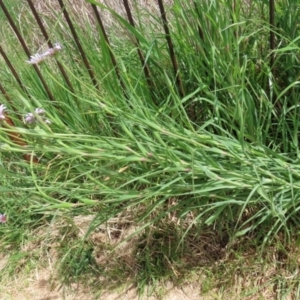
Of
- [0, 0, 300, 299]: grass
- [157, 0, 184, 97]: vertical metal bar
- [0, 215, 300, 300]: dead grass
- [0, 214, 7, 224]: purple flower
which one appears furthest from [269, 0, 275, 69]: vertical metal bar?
[0, 214, 7, 224]: purple flower

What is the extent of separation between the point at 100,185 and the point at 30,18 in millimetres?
2087

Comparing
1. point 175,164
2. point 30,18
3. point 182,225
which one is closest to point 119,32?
point 30,18

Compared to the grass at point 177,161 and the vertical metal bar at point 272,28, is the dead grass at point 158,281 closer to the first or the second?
the grass at point 177,161

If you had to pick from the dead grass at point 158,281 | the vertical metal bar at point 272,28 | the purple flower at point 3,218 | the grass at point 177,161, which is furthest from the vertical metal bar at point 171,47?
the purple flower at point 3,218

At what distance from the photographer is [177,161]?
1276 millimetres

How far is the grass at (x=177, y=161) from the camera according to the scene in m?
1.30

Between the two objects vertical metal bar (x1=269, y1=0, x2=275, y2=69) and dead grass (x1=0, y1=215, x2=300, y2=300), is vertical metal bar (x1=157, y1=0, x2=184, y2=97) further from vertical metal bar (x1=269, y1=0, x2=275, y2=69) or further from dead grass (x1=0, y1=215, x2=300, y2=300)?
dead grass (x1=0, y1=215, x2=300, y2=300)

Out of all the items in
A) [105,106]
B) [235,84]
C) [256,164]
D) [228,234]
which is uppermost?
[105,106]

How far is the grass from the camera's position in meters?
1.30

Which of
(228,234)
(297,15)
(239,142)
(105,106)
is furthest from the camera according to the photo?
(228,234)

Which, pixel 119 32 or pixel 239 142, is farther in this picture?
pixel 119 32

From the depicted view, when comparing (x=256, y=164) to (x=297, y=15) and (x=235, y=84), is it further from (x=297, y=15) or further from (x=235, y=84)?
(x=297, y=15)

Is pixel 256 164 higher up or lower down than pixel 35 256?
higher up

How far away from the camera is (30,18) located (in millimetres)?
3104
